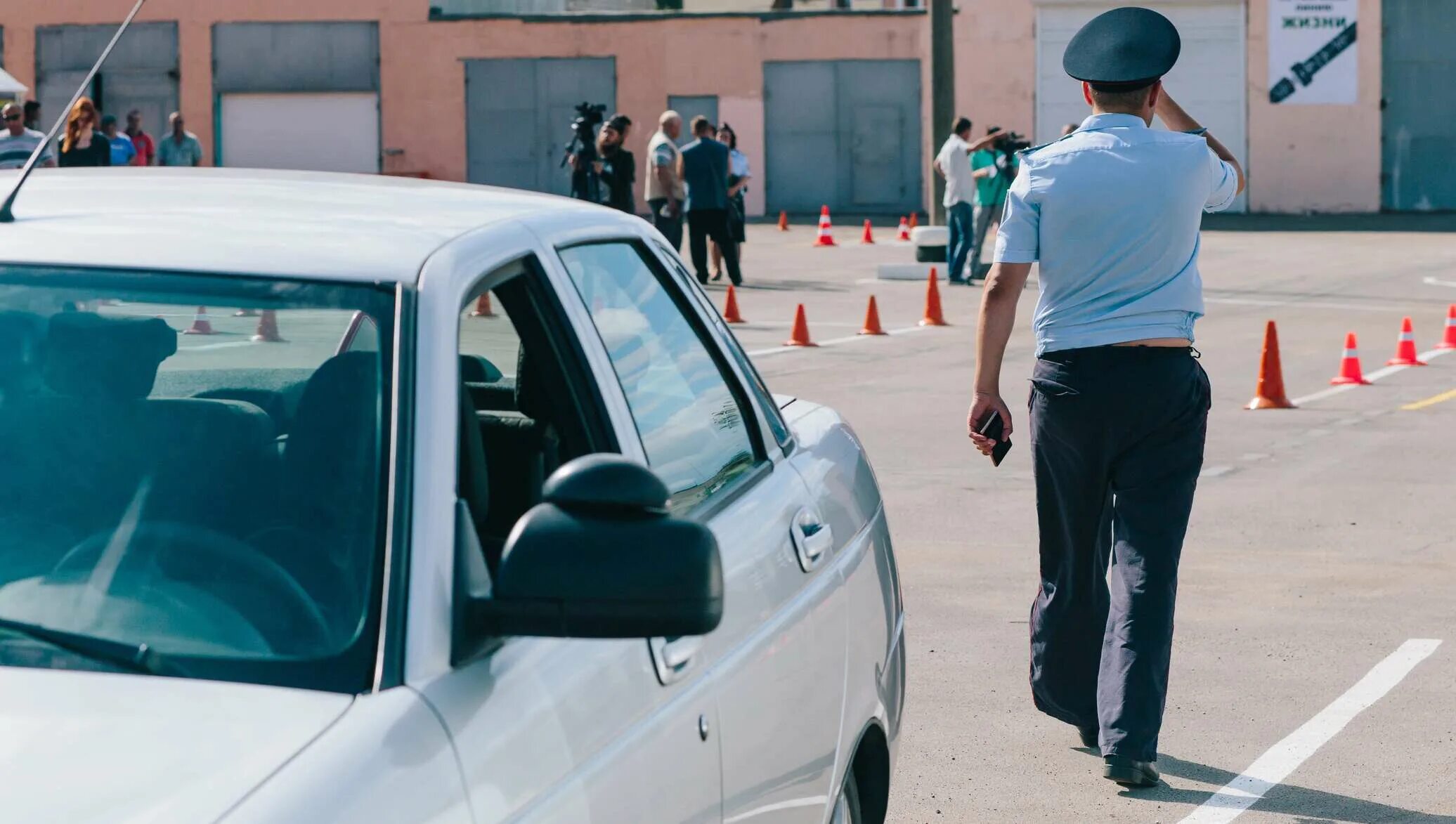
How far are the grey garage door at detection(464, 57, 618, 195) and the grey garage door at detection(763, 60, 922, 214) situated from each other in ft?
11.8

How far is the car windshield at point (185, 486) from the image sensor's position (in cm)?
243

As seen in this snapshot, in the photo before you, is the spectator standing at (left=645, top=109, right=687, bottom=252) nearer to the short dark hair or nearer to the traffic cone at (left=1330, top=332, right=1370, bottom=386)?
the traffic cone at (left=1330, top=332, right=1370, bottom=386)

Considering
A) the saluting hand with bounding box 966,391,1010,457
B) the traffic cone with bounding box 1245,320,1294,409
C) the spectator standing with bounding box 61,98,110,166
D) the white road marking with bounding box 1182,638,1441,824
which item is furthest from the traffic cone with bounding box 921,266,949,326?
the saluting hand with bounding box 966,391,1010,457

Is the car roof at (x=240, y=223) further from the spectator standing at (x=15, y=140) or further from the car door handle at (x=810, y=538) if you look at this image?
the spectator standing at (x=15, y=140)

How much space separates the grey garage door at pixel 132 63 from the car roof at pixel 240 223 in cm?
4210

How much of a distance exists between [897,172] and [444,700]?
4029cm

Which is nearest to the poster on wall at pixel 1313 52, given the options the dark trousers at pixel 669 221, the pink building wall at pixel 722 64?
the pink building wall at pixel 722 64

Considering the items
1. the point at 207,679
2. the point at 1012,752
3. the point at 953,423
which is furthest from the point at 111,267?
the point at 953,423

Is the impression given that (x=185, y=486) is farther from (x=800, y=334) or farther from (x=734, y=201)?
(x=734, y=201)

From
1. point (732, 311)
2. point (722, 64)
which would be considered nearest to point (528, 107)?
point (722, 64)

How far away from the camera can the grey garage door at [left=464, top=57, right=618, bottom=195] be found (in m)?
43.2

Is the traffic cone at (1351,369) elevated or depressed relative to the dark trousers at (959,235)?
depressed

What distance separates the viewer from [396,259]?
2760 millimetres

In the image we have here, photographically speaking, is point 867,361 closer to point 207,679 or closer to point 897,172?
point 207,679
